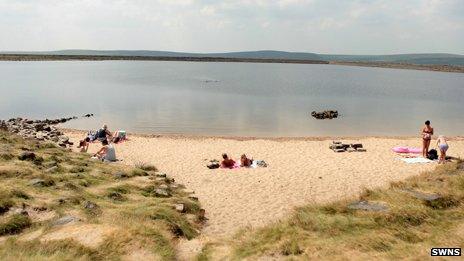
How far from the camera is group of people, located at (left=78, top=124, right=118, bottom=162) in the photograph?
21.1 metres

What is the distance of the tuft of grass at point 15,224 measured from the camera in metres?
10.1

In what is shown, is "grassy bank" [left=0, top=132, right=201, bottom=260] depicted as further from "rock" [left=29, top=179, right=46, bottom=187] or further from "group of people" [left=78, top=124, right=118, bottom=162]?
"group of people" [left=78, top=124, right=118, bottom=162]

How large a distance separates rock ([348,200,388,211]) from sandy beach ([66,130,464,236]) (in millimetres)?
2412

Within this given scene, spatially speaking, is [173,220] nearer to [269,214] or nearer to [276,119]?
[269,214]

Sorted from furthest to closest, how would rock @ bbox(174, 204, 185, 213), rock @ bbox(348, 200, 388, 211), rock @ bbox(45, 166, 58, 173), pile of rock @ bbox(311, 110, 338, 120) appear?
1. pile of rock @ bbox(311, 110, 338, 120)
2. rock @ bbox(45, 166, 58, 173)
3. rock @ bbox(174, 204, 185, 213)
4. rock @ bbox(348, 200, 388, 211)

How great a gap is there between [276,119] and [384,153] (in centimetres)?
1946

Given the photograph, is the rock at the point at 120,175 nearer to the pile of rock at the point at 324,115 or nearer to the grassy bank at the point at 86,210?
the grassy bank at the point at 86,210

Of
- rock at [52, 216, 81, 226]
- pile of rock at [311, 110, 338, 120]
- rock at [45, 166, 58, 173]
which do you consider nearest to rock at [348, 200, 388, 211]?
rock at [52, 216, 81, 226]

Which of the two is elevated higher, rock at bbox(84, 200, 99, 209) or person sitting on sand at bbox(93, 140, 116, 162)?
rock at bbox(84, 200, 99, 209)

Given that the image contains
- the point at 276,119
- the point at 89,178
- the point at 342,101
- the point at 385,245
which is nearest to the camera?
the point at 385,245

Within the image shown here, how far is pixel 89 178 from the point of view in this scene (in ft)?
50.6

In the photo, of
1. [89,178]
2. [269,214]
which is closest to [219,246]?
[269,214]

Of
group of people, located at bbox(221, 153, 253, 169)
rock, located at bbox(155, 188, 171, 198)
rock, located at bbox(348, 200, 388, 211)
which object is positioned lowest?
group of people, located at bbox(221, 153, 253, 169)

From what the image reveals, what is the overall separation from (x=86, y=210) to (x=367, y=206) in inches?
298
